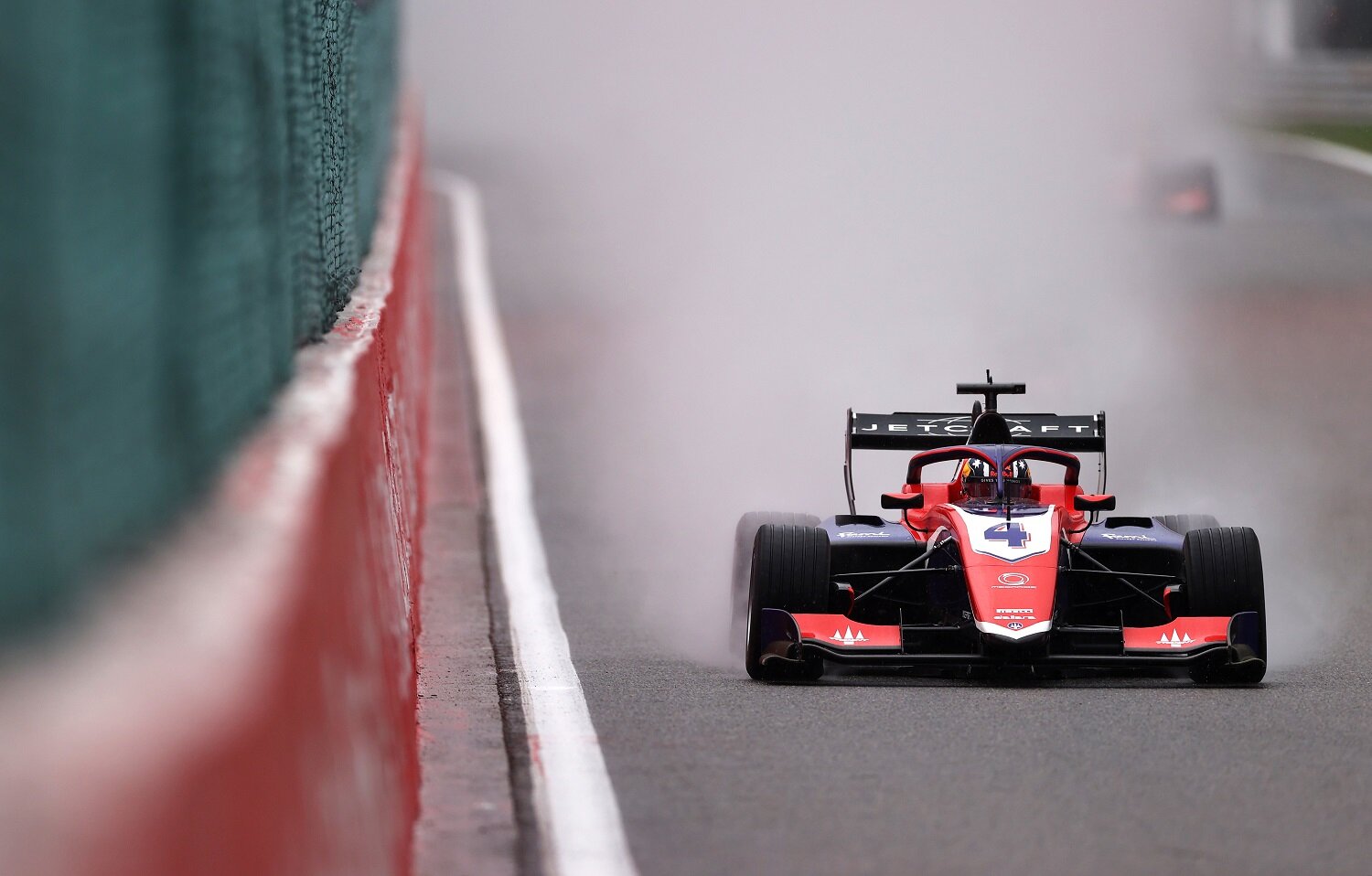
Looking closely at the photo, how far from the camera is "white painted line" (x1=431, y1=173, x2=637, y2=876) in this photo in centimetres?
609

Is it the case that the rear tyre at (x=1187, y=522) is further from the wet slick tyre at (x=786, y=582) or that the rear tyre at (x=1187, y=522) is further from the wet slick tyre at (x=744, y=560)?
the wet slick tyre at (x=786, y=582)

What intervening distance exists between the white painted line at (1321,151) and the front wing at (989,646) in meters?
27.2

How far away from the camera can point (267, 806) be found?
354 cm

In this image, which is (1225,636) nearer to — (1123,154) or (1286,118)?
(1123,154)

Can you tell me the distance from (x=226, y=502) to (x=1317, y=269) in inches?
934

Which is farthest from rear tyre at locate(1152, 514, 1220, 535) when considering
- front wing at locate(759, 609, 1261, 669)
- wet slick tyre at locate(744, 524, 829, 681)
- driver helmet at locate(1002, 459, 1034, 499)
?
wet slick tyre at locate(744, 524, 829, 681)

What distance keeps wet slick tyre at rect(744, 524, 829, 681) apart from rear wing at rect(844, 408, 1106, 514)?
1233 millimetres

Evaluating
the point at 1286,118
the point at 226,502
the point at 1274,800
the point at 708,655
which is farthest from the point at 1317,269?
the point at 226,502

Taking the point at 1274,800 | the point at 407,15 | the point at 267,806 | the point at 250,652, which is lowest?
the point at 1274,800

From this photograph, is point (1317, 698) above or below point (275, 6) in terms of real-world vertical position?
below

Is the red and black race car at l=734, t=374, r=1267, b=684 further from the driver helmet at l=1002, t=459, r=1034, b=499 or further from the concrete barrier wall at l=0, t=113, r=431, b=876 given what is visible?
the concrete barrier wall at l=0, t=113, r=431, b=876

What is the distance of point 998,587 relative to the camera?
875 cm

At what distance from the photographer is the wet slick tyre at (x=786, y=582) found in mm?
8906

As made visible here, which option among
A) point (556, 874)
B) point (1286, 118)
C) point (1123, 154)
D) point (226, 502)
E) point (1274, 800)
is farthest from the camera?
point (1286, 118)
